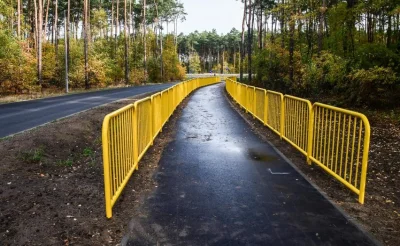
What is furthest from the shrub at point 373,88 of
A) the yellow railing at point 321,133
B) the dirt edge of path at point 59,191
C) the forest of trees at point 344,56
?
the dirt edge of path at point 59,191

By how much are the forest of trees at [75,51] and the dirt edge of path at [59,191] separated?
1753cm

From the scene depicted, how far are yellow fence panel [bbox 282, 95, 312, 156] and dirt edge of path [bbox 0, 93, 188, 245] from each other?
3.33m

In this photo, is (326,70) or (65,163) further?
(326,70)

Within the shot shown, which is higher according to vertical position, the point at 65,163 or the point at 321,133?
the point at 321,133

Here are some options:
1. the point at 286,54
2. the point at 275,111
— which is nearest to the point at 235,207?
the point at 275,111

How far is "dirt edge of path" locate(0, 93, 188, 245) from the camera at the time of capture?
3.85 metres

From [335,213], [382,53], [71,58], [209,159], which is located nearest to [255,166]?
[209,159]

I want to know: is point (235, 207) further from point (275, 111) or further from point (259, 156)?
point (275, 111)

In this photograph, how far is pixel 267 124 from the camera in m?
10.9

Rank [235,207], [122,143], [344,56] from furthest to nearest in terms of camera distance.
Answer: [344,56] < [122,143] < [235,207]

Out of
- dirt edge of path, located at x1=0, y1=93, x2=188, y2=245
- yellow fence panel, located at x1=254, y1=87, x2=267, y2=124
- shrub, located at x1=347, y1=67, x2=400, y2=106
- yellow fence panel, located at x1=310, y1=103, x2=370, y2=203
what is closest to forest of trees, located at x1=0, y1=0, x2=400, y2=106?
shrub, located at x1=347, y1=67, x2=400, y2=106

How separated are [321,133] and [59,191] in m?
4.81

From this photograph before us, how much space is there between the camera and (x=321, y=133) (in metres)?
6.29

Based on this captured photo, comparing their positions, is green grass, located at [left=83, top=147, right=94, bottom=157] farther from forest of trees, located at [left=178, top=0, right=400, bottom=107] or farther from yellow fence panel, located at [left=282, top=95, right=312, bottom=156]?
forest of trees, located at [left=178, top=0, right=400, bottom=107]
